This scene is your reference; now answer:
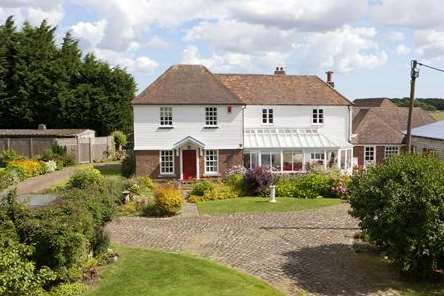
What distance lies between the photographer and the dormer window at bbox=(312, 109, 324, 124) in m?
39.5

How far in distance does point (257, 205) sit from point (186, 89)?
40.0 ft

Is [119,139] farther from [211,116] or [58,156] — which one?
[211,116]

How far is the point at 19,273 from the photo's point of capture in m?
12.1

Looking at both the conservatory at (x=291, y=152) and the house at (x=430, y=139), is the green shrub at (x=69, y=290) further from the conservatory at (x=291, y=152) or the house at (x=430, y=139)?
the house at (x=430, y=139)

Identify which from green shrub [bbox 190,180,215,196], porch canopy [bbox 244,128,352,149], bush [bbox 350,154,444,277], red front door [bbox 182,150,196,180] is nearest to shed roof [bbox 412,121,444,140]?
porch canopy [bbox 244,128,352,149]

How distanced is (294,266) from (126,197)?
1316 cm

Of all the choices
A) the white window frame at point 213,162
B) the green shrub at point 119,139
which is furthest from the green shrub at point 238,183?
the green shrub at point 119,139

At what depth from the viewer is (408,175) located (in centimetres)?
1608

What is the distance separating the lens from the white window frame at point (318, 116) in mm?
39500

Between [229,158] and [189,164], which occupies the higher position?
[229,158]

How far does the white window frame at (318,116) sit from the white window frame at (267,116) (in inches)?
130

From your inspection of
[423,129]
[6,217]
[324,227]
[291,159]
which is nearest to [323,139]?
[291,159]

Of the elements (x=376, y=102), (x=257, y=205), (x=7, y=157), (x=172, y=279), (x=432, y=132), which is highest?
(x=376, y=102)

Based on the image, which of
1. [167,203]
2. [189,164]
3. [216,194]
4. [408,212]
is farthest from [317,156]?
[408,212]
